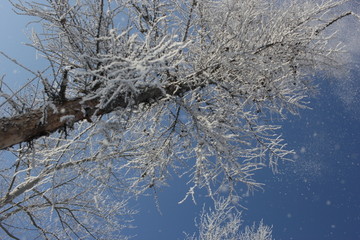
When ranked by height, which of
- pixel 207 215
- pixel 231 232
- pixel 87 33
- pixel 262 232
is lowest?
pixel 262 232

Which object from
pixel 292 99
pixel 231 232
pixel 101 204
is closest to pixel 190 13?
pixel 292 99

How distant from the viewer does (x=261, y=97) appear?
546 centimetres

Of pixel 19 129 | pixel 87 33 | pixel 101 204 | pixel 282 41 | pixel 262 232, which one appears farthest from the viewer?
pixel 262 232

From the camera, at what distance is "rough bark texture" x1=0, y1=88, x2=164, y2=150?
3.15 m

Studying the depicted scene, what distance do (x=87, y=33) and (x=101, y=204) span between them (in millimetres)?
4401

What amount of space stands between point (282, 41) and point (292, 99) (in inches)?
79.1

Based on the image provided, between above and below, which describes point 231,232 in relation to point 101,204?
below

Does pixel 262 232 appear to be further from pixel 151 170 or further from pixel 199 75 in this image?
pixel 199 75

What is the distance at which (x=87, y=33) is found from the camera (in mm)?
3883

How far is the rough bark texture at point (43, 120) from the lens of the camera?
3.15 meters

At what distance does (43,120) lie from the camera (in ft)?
10.6

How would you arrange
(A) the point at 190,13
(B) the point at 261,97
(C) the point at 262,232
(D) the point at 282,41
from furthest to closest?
(C) the point at 262,232
(B) the point at 261,97
(A) the point at 190,13
(D) the point at 282,41

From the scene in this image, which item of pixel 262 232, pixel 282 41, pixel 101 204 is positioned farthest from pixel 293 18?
pixel 262 232

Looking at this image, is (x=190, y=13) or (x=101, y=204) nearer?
(x=190, y=13)
